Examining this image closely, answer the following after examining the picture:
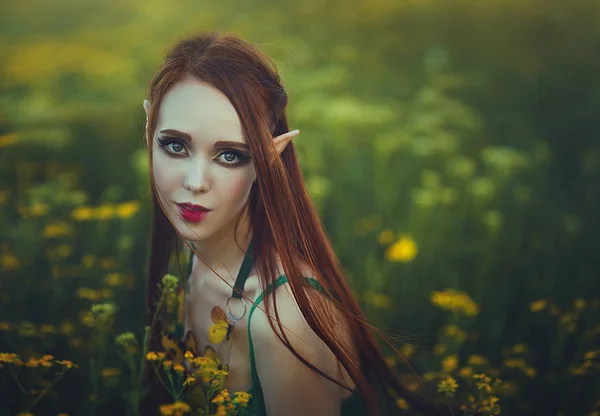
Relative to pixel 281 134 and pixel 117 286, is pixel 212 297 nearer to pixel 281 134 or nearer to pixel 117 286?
pixel 281 134

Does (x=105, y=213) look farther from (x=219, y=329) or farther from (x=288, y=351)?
(x=288, y=351)

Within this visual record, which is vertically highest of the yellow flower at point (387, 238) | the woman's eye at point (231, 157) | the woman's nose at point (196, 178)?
the woman's eye at point (231, 157)

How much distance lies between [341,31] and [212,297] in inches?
114

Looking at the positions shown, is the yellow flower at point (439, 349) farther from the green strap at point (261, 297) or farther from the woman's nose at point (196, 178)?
the woman's nose at point (196, 178)

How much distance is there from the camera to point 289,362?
1461 millimetres

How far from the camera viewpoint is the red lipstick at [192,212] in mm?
1444

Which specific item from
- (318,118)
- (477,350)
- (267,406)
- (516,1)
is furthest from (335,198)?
(516,1)

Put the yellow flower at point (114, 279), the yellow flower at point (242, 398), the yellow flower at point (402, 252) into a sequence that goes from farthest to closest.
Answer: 1. the yellow flower at point (402, 252)
2. the yellow flower at point (114, 279)
3. the yellow flower at point (242, 398)

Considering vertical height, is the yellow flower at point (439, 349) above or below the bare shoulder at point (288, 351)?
below

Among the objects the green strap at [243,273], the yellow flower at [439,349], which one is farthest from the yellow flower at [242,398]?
the yellow flower at [439,349]

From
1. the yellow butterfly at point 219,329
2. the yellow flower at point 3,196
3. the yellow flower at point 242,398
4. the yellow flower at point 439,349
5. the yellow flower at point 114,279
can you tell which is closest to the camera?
the yellow flower at point 242,398

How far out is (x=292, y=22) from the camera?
14.0 ft

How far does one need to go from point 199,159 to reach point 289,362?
45 cm

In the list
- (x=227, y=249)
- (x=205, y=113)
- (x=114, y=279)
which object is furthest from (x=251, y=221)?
(x=114, y=279)
